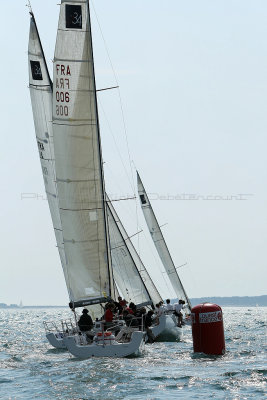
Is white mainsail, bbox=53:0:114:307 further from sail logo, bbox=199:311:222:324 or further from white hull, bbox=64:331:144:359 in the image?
sail logo, bbox=199:311:222:324

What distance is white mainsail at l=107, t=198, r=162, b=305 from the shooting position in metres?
33.7

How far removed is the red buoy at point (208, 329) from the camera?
875 inches

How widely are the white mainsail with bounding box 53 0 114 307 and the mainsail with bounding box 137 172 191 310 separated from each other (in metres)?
23.3

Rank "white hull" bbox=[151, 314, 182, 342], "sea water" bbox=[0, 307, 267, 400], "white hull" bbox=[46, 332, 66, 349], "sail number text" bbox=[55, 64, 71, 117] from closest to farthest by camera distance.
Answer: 1. "sea water" bbox=[0, 307, 267, 400]
2. "sail number text" bbox=[55, 64, 71, 117]
3. "white hull" bbox=[46, 332, 66, 349]
4. "white hull" bbox=[151, 314, 182, 342]

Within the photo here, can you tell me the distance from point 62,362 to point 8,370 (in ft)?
5.12

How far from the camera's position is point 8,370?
22531 millimetres

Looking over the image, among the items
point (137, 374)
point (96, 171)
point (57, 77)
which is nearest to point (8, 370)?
point (137, 374)

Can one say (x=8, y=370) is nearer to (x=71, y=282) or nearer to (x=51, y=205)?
(x=71, y=282)

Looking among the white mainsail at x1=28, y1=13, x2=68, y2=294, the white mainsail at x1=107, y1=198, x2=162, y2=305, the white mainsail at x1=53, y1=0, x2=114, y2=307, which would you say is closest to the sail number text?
the white mainsail at x1=53, y1=0, x2=114, y2=307

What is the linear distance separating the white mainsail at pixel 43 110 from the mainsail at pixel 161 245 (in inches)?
638

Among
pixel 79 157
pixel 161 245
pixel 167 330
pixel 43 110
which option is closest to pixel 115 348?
pixel 79 157

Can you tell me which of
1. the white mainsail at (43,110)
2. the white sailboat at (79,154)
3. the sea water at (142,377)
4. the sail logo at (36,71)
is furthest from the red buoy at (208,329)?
the sail logo at (36,71)

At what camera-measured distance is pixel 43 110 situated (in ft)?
106

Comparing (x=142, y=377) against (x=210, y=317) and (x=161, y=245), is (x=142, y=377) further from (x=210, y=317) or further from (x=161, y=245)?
(x=161, y=245)
